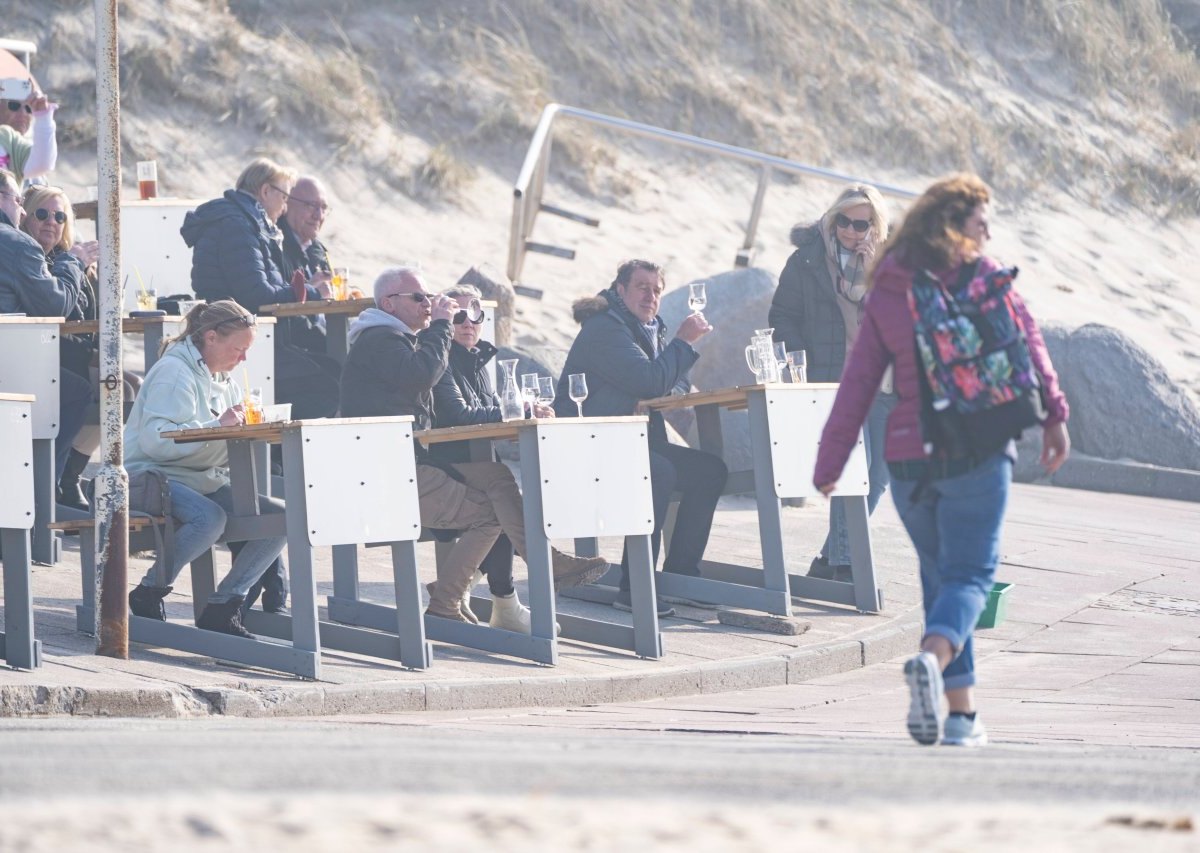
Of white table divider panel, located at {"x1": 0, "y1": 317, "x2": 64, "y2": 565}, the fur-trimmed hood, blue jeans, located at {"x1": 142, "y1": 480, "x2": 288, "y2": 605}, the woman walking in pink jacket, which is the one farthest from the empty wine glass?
the woman walking in pink jacket

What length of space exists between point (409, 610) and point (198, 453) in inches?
43.8

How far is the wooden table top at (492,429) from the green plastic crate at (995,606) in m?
2.17

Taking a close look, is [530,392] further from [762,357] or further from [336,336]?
[336,336]

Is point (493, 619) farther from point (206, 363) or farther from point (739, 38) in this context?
point (739, 38)

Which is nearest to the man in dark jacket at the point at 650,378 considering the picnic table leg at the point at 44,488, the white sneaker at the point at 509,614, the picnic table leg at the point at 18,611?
the white sneaker at the point at 509,614

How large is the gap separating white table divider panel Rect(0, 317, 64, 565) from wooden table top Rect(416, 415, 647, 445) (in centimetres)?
189

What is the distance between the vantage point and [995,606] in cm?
1025

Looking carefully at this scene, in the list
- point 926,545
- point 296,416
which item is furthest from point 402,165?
point 926,545

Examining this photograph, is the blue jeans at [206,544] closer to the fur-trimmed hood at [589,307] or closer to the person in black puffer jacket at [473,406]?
the person in black puffer jacket at [473,406]

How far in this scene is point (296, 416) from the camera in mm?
11016

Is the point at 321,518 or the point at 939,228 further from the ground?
the point at 939,228

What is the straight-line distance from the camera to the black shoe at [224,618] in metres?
8.53

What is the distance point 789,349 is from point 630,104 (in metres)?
13.2

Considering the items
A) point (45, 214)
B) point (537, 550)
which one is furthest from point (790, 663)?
point (45, 214)
